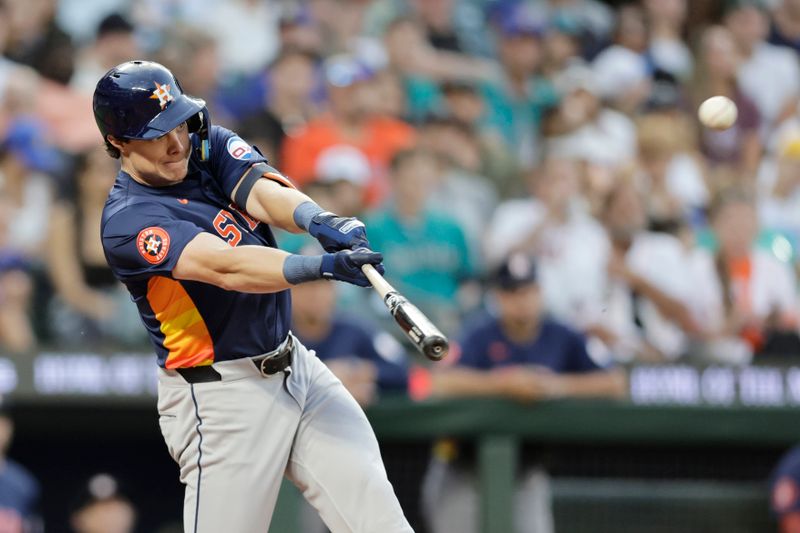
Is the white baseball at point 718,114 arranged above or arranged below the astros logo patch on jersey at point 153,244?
above

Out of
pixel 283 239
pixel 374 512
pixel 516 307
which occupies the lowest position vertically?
pixel 374 512

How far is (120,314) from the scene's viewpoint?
7465mm

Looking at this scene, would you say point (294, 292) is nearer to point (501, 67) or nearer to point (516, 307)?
point (516, 307)

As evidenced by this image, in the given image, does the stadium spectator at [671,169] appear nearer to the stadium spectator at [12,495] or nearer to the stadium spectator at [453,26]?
the stadium spectator at [453,26]

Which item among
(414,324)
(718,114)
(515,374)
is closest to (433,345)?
(414,324)

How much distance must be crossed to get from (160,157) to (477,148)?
200 inches

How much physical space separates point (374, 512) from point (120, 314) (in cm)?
363

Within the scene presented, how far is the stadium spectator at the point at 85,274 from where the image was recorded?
7.42 m

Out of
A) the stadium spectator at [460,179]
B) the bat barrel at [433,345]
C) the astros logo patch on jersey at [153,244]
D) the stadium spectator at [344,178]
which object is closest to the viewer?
the bat barrel at [433,345]

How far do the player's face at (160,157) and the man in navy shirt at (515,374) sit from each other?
9.48 feet

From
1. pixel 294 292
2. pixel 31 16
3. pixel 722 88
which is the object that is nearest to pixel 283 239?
pixel 294 292

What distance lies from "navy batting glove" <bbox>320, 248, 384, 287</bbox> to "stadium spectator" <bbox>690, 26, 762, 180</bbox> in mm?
6137

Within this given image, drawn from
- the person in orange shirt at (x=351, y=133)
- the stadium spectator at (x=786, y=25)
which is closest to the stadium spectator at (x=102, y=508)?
the person in orange shirt at (x=351, y=133)

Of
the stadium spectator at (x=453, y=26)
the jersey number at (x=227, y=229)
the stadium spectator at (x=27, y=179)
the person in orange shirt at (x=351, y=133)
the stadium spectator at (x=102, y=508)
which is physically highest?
the stadium spectator at (x=453, y=26)
